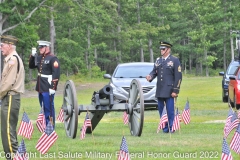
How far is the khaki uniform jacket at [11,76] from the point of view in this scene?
10.1 metres

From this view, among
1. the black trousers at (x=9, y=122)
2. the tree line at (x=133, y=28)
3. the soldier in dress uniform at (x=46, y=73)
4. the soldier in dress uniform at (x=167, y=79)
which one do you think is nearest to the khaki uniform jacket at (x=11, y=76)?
the black trousers at (x=9, y=122)

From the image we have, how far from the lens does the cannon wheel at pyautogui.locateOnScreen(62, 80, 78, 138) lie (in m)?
12.5

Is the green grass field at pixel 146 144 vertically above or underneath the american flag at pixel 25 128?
underneath

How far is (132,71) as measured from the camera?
23.3 meters

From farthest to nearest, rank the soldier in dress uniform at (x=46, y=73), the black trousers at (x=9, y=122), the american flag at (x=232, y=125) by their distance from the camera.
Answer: the soldier in dress uniform at (x=46, y=73)
the american flag at (x=232, y=125)
the black trousers at (x=9, y=122)

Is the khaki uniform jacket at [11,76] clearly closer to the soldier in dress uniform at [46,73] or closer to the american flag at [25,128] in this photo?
the american flag at [25,128]

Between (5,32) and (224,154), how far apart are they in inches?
1238

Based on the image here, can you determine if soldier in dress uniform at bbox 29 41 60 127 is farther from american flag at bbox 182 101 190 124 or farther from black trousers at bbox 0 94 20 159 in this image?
black trousers at bbox 0 94 20 159

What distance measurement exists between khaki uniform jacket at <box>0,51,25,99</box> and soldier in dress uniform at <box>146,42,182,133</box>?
4615 millimetres

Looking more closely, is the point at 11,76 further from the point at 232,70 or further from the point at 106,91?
the point at 232,70

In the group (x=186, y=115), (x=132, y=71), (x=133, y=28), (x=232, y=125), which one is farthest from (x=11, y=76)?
(x=133, y=28)

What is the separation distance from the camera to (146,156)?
10.6 meters

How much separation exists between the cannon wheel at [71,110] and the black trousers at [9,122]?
2.34 meters

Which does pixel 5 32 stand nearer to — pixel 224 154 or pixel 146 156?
pixel 146 156
